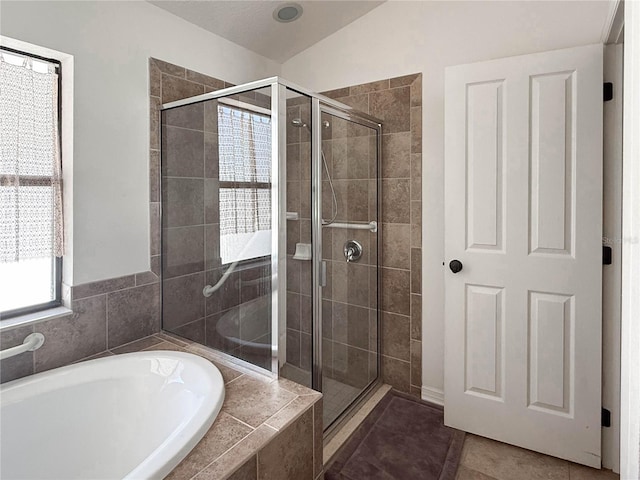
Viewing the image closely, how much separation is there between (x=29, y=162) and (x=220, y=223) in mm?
840

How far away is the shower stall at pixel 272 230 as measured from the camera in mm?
1635

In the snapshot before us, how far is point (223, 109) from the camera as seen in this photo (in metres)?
1.76

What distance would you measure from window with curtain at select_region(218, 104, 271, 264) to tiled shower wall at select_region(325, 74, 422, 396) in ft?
3.35

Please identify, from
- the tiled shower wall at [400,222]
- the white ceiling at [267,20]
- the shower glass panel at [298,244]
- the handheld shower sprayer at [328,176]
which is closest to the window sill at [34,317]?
the shower glass panel at [298,244]

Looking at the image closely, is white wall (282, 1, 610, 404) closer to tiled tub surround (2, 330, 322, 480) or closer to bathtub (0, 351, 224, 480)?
tiled tub surround (2, 330, 322, 480)

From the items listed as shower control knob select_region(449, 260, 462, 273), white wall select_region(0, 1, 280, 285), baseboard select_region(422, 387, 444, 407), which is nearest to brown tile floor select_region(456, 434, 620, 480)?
baseboard select_region(422, 387, 444, 407)

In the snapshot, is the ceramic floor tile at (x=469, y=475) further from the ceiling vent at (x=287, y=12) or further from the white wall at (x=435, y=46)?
the ceiling vent at (x=287, y=12)

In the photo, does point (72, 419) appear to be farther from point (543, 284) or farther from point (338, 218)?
point (543, 284)

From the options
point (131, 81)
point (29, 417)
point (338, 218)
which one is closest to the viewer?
point (29, 417)

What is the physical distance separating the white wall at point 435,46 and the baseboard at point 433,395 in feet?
0.07

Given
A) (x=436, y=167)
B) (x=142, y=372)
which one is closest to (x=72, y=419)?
(x=142, y=372)

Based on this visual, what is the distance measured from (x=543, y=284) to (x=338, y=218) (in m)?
1.07

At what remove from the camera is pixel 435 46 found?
2160 millimetres

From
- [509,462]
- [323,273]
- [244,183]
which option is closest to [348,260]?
[323,273]
